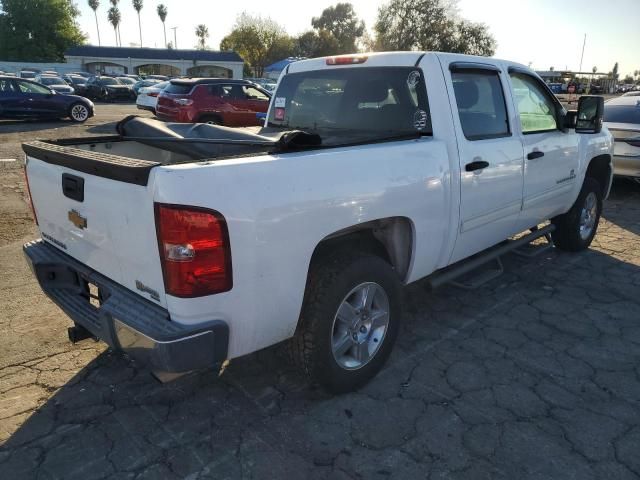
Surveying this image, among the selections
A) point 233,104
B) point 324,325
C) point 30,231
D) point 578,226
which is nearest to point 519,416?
point 324,325

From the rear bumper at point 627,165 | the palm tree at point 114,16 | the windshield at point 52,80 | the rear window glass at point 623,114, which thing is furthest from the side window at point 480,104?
the palm tree at point 114,16

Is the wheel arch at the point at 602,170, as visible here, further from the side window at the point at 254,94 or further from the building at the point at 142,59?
the building at the point at 142,59

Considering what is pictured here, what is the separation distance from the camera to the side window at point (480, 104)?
3.40m

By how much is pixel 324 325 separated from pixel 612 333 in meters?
2.45

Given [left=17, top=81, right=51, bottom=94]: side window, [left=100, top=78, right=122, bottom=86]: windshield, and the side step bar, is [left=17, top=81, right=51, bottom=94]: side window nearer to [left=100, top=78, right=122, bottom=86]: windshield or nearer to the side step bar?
the side step bar

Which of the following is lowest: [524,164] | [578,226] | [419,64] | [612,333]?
[612,333]

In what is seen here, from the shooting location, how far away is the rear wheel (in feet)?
54.5

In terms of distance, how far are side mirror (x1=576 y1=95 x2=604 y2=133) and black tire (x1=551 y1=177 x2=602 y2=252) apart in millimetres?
932

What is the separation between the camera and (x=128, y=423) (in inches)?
104

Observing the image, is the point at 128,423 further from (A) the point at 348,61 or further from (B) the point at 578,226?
(B) the point at 578,226

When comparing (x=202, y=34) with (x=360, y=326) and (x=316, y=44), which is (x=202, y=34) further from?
(x=360, y=326)

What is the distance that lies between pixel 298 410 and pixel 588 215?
425 cm

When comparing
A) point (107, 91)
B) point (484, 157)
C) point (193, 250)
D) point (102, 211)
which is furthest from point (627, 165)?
point (107, 91)

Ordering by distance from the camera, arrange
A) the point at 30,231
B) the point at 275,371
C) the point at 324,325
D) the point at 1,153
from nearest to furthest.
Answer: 1. the point at 324,325
2. the point at 275,371
3. the point at 30,231
4. the point at 1,153
